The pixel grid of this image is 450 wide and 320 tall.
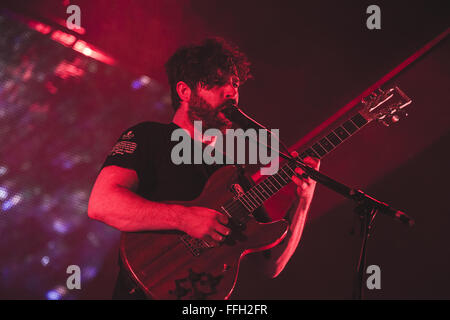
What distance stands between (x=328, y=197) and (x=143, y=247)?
4.58 feet

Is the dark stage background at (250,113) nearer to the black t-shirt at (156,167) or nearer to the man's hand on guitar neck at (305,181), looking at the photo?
the man's hand on guitar neck at (305,181)

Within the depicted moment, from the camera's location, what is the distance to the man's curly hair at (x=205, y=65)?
2031 millimetres

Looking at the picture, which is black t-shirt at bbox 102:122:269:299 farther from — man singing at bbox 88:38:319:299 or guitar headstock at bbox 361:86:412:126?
guitar headstock at bbox 361:86:412:126

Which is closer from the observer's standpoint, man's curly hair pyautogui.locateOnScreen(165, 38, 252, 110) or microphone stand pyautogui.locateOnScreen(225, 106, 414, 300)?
microphone stand pyautogui.locateOnScreen(225, 106, 414, 300)

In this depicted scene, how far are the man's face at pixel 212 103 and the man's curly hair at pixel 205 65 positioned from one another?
0.04m

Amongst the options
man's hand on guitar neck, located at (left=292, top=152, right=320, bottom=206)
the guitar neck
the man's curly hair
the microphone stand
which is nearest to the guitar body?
the guitar neck

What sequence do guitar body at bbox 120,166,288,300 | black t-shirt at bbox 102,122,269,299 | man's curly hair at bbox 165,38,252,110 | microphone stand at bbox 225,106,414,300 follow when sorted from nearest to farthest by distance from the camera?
microphone stand at bbox 225,106,414,300, guitar body at bbox 120,166,288,300, black t-shirt at bbox 102,122,269,299, man's curly hair at bbox 165,38,252,110

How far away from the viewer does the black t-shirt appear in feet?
5.19

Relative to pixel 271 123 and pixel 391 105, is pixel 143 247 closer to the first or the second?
pixel 391 105

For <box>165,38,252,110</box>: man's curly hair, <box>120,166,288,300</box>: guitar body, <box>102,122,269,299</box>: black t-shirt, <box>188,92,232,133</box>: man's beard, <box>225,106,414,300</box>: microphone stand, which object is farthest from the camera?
<box>165,38,252,110</box>: man's curly hair

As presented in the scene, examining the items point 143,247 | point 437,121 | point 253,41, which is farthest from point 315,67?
point 143,247

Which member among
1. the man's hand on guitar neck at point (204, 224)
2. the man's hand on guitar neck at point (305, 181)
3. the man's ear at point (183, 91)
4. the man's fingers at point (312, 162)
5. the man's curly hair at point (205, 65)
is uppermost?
the man's curly hair at point (205, 65)

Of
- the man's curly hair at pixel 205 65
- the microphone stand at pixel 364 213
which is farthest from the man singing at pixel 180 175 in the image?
the microphone stand at pixel 364 213

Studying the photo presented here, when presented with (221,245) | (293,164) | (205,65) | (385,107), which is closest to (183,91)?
(205,65)
